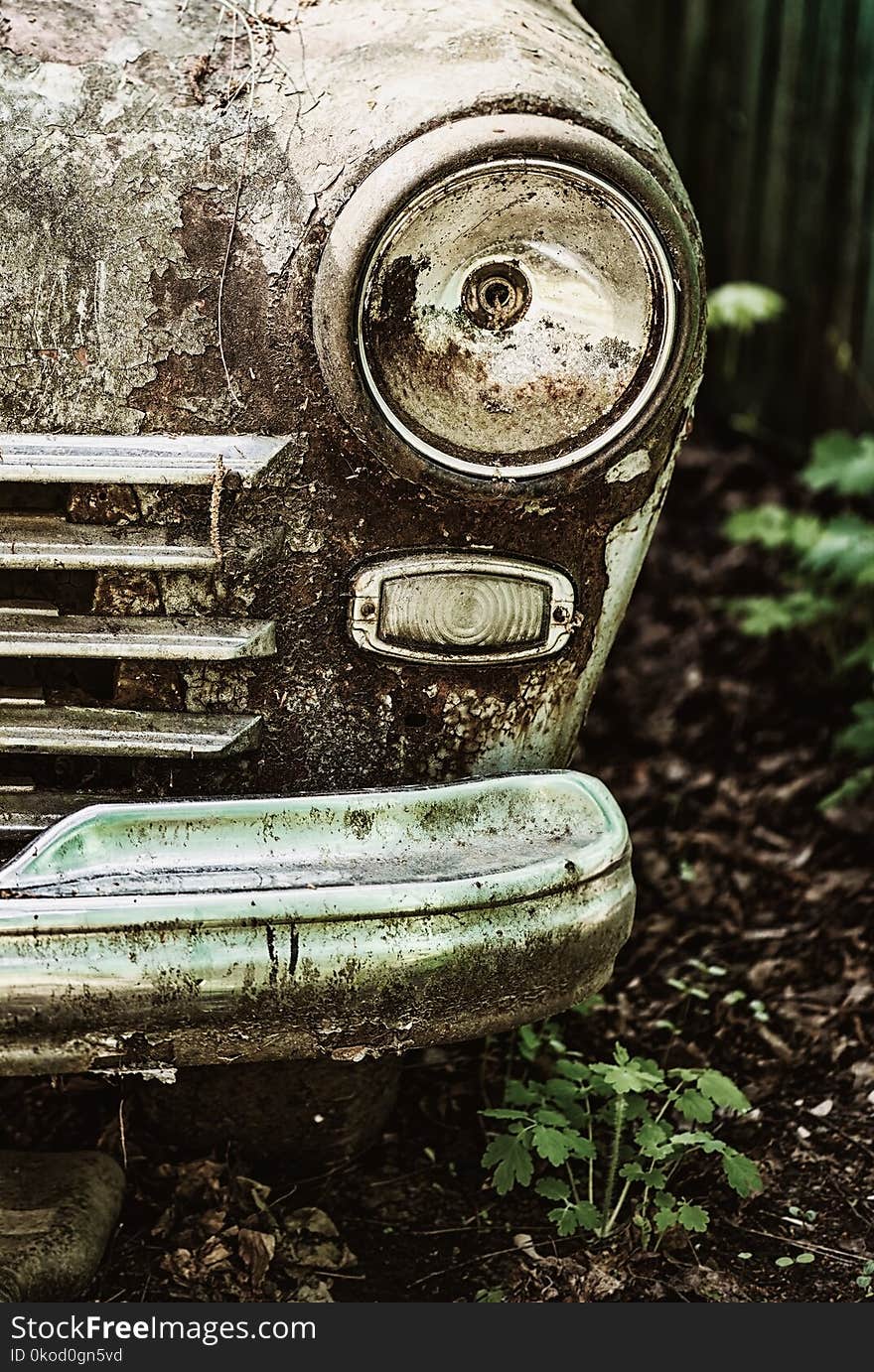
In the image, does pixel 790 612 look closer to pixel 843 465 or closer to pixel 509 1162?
pixel 843 465

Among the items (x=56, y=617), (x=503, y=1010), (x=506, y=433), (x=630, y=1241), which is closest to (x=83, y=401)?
(x=56, y=617)

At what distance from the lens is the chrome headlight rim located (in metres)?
1.63

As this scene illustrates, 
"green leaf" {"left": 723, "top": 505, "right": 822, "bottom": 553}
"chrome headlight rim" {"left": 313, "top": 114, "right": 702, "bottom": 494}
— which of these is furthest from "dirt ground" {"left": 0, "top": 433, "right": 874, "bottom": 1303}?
"chrome headlight rim" {"left": 313, "top": 114, "right": 702, "bottom": 494}

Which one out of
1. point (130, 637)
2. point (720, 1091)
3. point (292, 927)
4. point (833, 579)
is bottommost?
point (720, 1091)

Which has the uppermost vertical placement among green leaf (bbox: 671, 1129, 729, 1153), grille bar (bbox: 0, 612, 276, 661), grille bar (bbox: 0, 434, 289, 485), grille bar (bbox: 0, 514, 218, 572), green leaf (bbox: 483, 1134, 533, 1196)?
grille bar (bbox: 0, 434, 289, 485)

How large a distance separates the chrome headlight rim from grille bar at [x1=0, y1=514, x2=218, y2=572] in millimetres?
259

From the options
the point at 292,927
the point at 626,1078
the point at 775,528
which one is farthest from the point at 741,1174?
the point at 775,528

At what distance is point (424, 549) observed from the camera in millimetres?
1798

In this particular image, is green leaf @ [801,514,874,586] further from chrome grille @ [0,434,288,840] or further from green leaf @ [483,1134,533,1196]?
chrome grille @ [0,434,288,840]

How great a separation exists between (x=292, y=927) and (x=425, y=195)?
2.70 feet

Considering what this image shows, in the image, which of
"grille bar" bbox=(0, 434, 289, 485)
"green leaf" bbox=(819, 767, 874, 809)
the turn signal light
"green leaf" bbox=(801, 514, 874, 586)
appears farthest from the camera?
A: "green leaf" bbox=(801, 514, 874, 586)

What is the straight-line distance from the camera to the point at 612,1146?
2.22 meters

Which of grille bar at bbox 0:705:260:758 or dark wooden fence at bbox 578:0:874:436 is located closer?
grille bar at bbox 0:705:260:758

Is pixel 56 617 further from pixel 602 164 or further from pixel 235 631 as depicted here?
pixel 602 164
